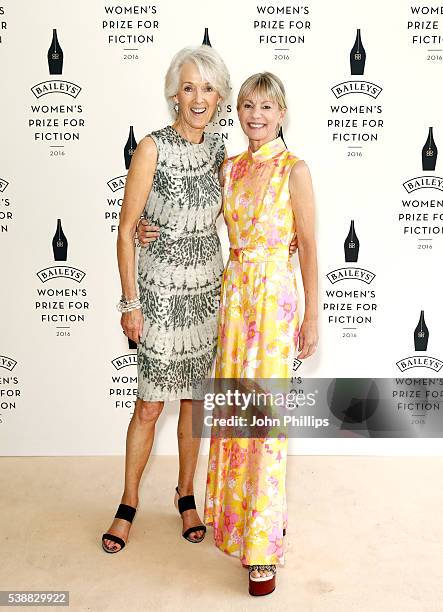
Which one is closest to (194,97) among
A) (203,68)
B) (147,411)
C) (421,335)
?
(203,68)

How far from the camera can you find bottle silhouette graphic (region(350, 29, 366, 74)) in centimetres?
323

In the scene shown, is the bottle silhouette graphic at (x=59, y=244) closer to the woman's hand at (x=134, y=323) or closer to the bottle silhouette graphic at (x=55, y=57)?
the bottle silhouette graphic at (x=55, y=57)

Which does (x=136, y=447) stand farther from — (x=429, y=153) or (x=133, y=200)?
(x=429, y=153)

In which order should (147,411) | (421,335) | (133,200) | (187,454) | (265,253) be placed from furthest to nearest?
(421,335) → (187,454) → (147,411) → (133,200) → (265,253)

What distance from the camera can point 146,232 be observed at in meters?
2.45

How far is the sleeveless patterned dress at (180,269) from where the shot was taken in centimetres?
241

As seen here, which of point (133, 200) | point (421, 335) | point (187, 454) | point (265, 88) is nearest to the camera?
point (265, 88)

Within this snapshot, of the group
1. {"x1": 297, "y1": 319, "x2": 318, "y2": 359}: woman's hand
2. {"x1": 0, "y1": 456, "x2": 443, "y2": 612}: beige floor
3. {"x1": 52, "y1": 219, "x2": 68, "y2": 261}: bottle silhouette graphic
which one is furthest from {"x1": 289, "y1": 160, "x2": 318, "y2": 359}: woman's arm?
{"x1": 52, "y1": 219, "x2": 68, "y2": 261}: bottle silhouette graphic

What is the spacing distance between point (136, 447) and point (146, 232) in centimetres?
81

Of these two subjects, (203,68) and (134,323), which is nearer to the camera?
(203,68)

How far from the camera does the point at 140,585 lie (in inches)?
92.0

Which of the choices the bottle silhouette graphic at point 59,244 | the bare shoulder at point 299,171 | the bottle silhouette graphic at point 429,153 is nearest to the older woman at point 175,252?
the bare shoulder at point 299,171

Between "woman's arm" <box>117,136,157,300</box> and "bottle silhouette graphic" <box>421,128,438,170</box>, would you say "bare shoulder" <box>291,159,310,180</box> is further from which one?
"bottle silhouette graphic" <box>421,128,438,170</box>

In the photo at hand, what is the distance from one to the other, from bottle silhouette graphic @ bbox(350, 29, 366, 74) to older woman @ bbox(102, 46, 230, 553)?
40.7 inches
